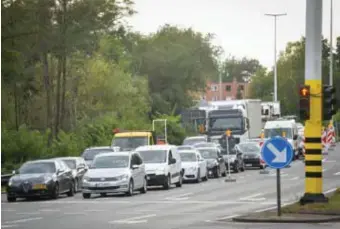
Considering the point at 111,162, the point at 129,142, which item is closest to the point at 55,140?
the point at 129,142

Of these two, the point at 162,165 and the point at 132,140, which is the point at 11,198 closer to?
the point at 162,165

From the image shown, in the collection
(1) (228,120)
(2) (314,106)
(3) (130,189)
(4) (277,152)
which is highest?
(2) (314,106)

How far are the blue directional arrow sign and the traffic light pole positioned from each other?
2565mm

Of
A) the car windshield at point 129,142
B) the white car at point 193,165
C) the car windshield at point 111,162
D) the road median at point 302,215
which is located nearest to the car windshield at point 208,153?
the car windshield at point 129,142

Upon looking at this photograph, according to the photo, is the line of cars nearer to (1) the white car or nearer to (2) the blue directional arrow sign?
(1) the white car

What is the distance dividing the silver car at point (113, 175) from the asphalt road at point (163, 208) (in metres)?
0.46

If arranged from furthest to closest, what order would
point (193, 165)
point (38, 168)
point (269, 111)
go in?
point (269, 111) < point (193, 165) < point (38, 168)

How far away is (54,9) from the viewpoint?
65.4 meters

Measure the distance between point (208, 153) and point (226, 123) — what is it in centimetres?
1348

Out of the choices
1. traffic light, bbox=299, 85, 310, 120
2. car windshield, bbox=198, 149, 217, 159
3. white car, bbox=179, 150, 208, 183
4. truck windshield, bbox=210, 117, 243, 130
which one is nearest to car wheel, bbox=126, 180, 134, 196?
white car, bbox=179, 150, 208, 183

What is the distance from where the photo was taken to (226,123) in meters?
72.9

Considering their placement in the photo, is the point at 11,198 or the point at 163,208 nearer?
the point at 163,208

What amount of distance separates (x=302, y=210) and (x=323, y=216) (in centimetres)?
118

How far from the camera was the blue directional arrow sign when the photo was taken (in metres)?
26.1
